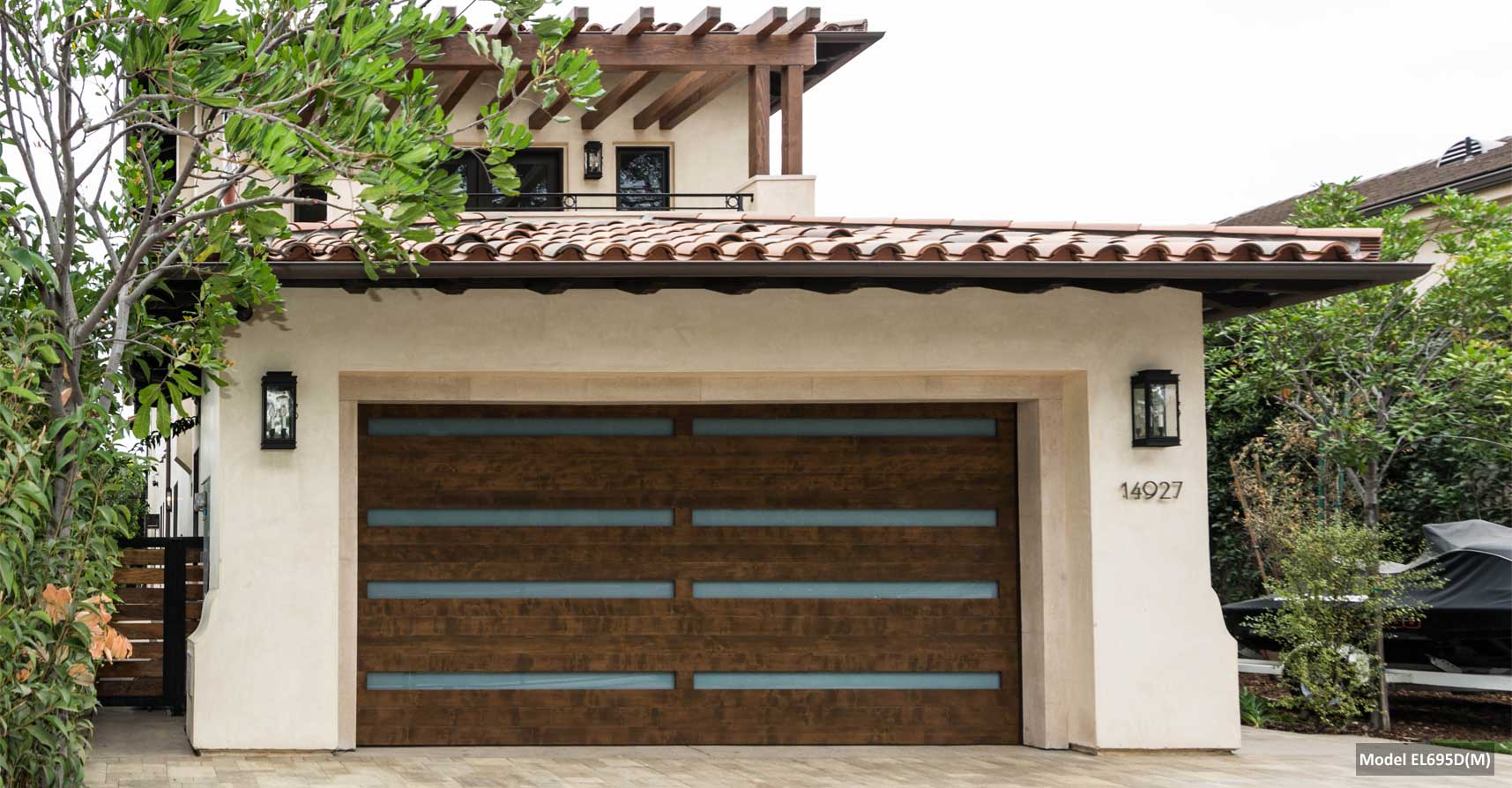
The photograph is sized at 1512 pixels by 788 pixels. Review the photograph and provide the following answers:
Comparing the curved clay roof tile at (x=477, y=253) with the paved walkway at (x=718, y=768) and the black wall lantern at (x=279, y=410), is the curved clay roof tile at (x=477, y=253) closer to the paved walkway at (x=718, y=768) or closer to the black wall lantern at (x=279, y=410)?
the black wall lantern at (x=279, y=410)

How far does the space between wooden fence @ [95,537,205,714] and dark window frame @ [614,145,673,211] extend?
264 inches

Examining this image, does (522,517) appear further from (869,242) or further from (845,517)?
(869,242)

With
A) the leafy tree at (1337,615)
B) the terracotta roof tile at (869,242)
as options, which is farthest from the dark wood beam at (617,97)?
the leafy tree at (1337,615)

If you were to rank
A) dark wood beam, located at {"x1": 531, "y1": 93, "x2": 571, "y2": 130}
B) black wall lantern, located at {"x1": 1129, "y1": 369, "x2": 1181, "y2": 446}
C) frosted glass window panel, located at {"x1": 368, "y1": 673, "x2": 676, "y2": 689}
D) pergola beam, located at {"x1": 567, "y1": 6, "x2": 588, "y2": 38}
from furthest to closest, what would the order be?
dark wood beam, located at {"x1": 531, "y1": 93, "x2": 571, "y2": 130}
pergola beam, located at {"x1": 567, "y1": 6, "x2": 588, "y2": 38}
frosted glass window panel, located at {"x1": 368, "y1": 673, "x2": 676, "y2": 689}
black wall lantern, located at {"x1": 1129, "y1": 369, "x2": 1181, "y2": 446}

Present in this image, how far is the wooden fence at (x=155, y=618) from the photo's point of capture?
448 inches

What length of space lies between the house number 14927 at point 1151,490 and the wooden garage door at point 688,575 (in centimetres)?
93

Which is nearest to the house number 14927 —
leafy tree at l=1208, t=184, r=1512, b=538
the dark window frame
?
leafy tree at l=1208, t=184, r=1512, b=538

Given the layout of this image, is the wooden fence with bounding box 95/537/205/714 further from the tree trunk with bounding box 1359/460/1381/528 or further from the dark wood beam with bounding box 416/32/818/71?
the tree trunk with bounding box 1359/460/1381/528

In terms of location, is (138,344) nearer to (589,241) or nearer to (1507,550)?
(589,241)

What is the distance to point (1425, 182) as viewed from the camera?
913 inches

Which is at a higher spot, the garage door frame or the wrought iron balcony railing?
the wrought iron balcony railing

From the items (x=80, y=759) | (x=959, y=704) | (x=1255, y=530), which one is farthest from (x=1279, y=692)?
(x=80, y=759)

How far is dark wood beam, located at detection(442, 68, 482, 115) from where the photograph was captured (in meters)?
15.5

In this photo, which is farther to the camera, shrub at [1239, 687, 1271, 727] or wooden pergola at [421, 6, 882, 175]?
wooden pergola at [421, 6, 882, 175]
